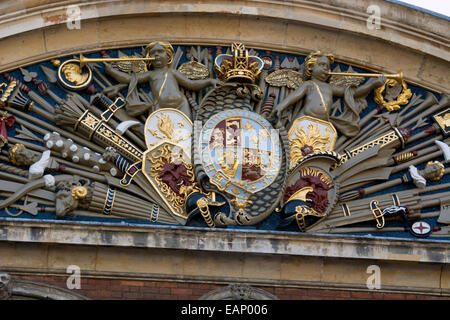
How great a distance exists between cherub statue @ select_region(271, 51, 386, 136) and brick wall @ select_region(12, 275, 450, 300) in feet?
6.19

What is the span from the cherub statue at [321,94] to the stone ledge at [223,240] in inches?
60.4

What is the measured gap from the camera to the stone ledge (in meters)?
11.9

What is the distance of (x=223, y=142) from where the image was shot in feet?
42.1

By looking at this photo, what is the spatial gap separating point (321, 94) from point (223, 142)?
1256 mm

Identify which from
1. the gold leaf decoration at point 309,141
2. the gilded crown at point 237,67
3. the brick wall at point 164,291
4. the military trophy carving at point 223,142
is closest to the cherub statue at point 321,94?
the military trophy carving at point 223,142

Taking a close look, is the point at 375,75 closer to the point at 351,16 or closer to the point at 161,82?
the point at 351,16

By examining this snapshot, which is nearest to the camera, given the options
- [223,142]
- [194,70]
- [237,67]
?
[223,142]

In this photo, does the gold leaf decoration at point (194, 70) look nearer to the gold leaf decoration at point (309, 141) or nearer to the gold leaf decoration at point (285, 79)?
the gold leaf decoration at point (285, 79)

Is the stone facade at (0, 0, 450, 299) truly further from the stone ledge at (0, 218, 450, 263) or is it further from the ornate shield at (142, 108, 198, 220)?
the ornate shield at (142, 108, 198, 220)

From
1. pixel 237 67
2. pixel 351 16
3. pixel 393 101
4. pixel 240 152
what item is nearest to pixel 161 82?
pixel 237 67

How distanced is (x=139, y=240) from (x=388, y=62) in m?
3.71

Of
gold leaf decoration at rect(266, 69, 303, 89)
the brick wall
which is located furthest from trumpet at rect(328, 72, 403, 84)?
the brick wall
